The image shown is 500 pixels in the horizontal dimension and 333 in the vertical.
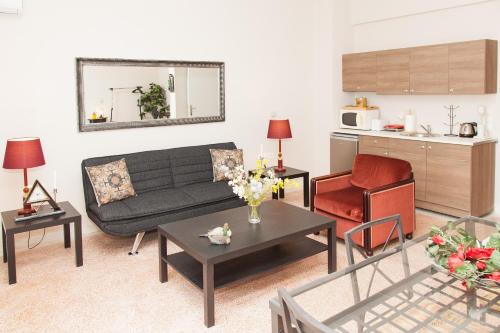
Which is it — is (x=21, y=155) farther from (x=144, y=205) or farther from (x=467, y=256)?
(x=467, y=256)

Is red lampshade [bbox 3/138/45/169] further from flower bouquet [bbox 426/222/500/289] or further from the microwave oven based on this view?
the microwave oven

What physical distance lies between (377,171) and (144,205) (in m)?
2.32

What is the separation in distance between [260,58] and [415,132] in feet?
7.33

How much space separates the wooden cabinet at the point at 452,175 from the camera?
16.1 ft

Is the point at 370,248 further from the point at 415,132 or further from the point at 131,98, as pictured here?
the point at 131,98

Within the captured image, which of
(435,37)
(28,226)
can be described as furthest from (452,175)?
(28,226)

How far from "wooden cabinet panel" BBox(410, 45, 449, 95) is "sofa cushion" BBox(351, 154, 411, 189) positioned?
1.44m

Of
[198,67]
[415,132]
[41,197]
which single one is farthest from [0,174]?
[415,132]

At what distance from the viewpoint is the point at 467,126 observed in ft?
17.0

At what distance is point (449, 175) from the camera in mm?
5070

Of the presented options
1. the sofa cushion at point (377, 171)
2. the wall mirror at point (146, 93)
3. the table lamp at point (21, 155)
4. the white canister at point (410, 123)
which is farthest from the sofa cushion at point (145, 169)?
the white canister at point (410, 123)

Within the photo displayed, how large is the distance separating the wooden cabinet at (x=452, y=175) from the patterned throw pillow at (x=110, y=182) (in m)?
3.32

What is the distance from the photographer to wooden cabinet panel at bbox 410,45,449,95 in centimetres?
521

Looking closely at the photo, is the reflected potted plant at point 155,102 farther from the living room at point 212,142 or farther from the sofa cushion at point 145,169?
the sofa cushion at point 145,169
